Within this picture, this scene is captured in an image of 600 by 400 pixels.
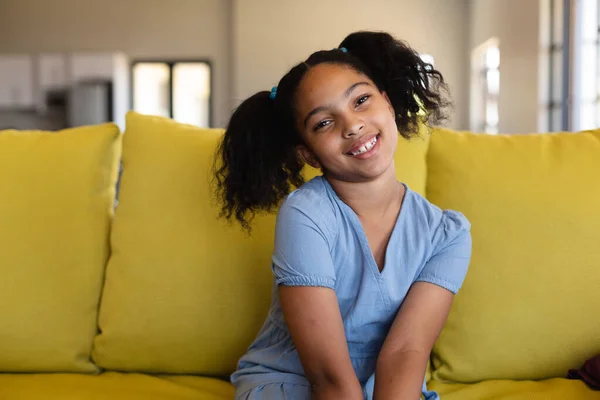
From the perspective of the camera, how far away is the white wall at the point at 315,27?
25.7ft

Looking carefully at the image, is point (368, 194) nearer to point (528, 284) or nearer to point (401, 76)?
point (401, 76)

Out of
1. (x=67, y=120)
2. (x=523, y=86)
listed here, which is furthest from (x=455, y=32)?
(x=67, y=120)

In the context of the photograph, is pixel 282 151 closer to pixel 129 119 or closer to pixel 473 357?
pixel 129 119

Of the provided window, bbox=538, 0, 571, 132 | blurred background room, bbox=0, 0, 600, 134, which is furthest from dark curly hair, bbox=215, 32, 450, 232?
blurred background room, bbox=0, 0, 600, 134

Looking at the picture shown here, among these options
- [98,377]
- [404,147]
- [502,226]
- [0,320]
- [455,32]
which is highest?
[455,32]

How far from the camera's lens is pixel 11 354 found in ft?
4.80

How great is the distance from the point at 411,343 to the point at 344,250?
194mm

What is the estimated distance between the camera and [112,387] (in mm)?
1376

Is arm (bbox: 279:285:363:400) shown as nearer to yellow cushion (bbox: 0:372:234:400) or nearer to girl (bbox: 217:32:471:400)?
girl (bbox: 217:32:471:400)

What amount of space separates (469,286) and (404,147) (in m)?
0.34

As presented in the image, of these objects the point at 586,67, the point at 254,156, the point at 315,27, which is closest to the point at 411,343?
the point at 254,156

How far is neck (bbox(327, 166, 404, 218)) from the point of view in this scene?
121cm

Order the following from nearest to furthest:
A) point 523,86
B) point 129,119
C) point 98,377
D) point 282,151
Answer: point 282,151 < point 98,377 < point 129,119 < point 523,86

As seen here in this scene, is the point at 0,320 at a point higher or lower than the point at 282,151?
lower
